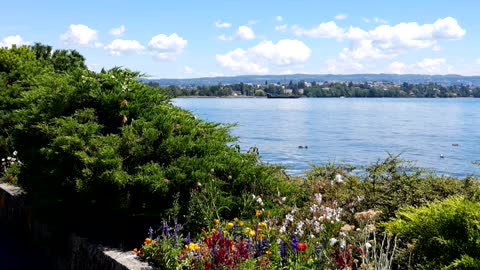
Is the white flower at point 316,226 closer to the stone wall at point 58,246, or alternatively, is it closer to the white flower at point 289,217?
the white flower at point 289,217

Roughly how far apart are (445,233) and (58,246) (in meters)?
3.78

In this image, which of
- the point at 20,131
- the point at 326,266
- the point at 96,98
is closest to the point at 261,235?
the point at 326,266

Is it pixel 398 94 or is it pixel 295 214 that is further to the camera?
pixel 398 94

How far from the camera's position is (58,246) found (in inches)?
244

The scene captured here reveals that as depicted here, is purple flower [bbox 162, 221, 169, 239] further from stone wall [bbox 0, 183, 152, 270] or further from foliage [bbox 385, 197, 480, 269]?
foliage [bbox 385, 197, 480, 269]

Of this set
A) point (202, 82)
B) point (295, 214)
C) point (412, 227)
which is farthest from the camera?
point (202, 82)

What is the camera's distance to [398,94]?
16150 centimetres

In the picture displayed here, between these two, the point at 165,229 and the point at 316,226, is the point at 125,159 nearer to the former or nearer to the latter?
the point at 165,229

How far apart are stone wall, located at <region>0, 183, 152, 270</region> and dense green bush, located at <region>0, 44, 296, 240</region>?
1.00ft

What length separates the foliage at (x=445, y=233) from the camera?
3820mm

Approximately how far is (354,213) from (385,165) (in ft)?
4.18

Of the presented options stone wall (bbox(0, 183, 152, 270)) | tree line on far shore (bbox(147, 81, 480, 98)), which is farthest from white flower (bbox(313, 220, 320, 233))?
tree line on far shore (bbox(147, 81, 480, 98))

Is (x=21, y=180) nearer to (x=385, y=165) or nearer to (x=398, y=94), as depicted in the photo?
(x=385, y=165)

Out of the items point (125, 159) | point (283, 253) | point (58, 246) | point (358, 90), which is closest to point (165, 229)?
point (283, 253)
